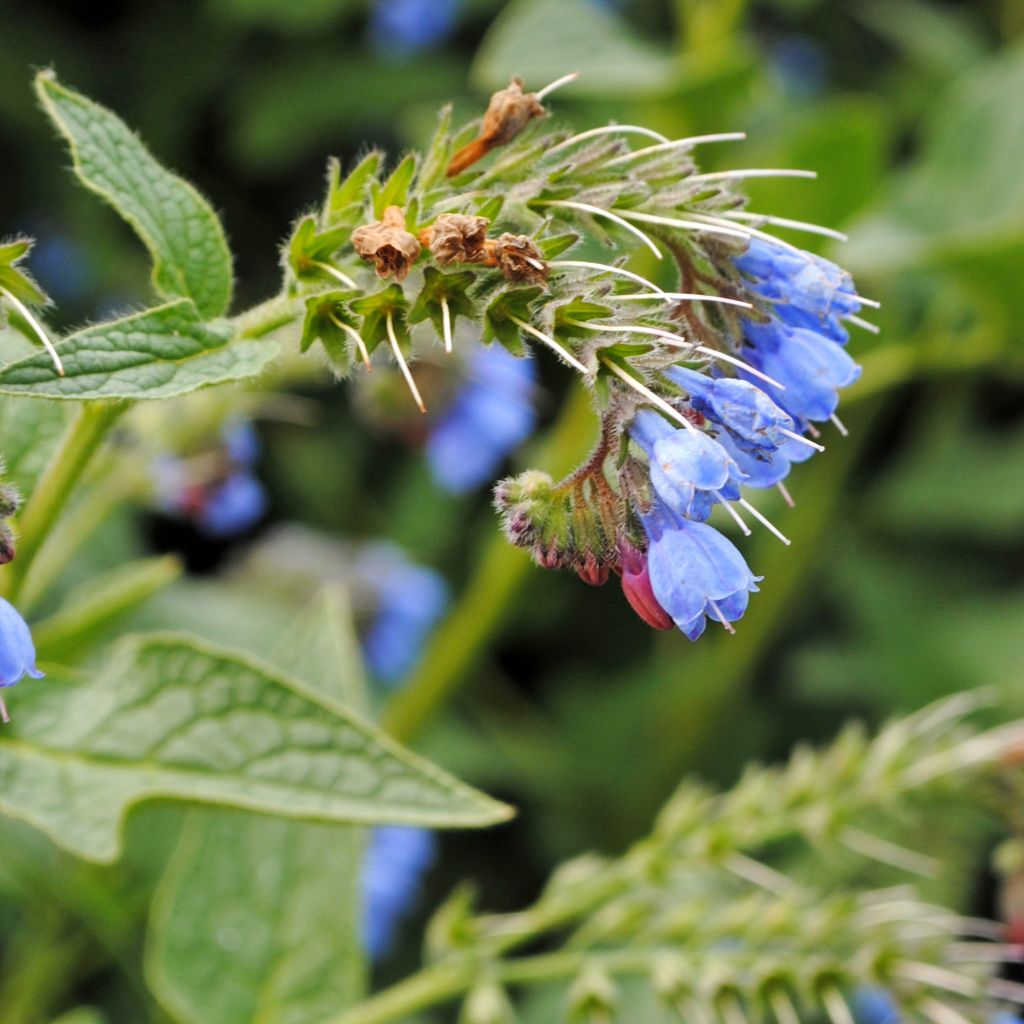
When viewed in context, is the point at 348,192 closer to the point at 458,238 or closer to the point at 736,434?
the point at 458,238

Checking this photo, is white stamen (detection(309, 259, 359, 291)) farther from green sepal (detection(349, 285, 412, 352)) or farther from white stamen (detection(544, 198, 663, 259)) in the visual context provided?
white stamen (detection(544, 198, 663, 259))

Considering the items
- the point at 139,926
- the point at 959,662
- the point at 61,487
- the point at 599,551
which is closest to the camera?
the point at 599,551

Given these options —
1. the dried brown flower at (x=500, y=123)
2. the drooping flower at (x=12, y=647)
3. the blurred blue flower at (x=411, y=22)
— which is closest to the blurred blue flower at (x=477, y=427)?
the blurred blue flower at (x=411, y=22)

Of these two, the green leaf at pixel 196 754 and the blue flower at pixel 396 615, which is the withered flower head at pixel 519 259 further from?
the blue flower at pixel 396 615

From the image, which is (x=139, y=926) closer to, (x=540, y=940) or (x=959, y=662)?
(x=540, y=940)

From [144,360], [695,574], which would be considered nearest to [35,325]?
[144,360]

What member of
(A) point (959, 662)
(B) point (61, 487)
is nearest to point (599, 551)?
(B) point (61, 487)
